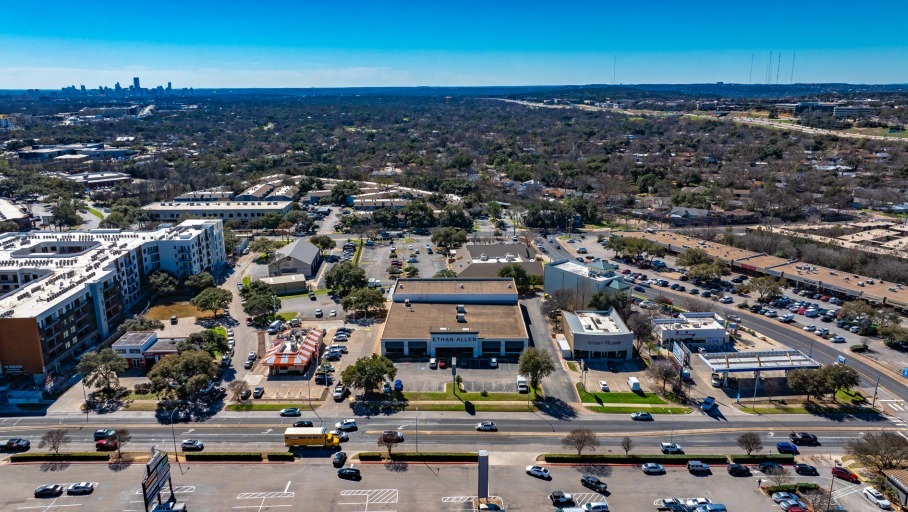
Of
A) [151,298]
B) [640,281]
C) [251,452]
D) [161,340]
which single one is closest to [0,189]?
[151,298]

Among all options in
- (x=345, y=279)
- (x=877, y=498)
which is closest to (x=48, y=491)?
(x=345, y=279)

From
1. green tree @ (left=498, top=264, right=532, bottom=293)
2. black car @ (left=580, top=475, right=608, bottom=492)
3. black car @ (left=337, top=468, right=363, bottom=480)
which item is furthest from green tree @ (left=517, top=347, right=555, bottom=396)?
green tree @ (left=498, top=264, right=532, bottom=293)

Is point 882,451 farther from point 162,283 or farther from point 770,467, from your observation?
point 162,283

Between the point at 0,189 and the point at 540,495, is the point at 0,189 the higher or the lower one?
the higher one

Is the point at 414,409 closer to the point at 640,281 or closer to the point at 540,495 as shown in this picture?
the point at 540,495

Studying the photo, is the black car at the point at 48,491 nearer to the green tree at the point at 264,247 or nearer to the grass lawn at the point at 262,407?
the grass lawn at the point at 262,407

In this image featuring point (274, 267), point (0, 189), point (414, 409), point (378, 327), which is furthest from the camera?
point (0, 189)

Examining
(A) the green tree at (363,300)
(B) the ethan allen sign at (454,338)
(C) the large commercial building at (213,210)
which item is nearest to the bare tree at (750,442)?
(B) the ethan allen sign at (454,338)
